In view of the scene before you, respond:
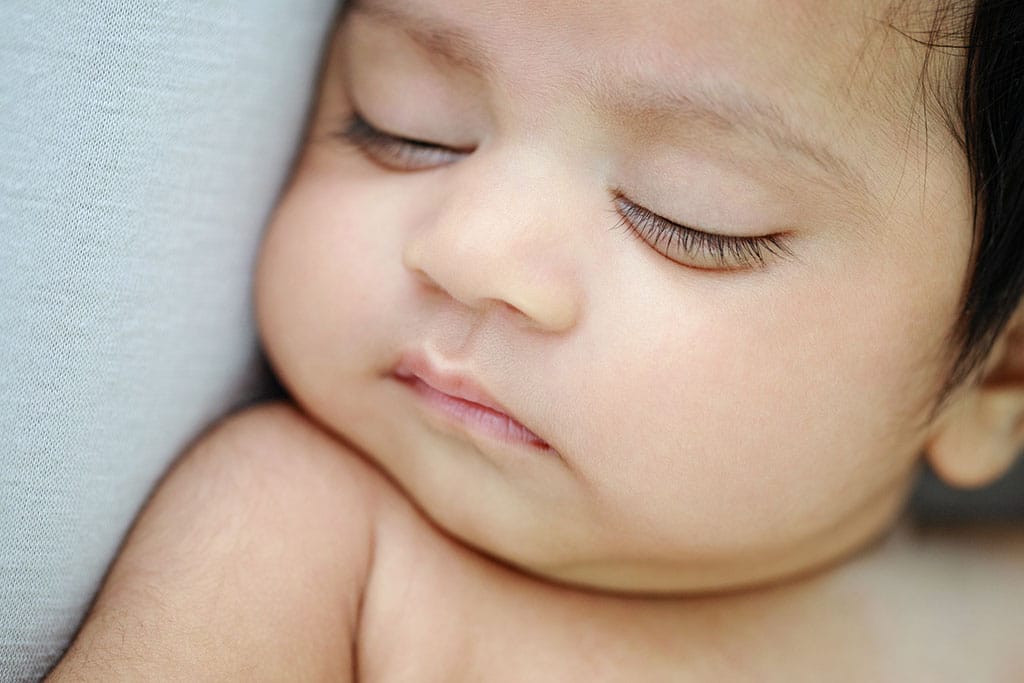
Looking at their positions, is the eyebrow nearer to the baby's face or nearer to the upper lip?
the baby's face

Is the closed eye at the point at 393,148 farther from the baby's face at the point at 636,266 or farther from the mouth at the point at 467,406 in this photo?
the mouth at the point at 467,406

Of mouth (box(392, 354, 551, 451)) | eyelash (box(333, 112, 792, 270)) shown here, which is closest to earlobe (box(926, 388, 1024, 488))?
eyelash (box(333, 112, 792, 270))

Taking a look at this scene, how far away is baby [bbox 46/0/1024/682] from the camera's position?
835mm

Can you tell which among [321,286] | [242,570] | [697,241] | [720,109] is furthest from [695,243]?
[242,570]

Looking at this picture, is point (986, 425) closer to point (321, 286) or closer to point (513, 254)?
point (513, 254)

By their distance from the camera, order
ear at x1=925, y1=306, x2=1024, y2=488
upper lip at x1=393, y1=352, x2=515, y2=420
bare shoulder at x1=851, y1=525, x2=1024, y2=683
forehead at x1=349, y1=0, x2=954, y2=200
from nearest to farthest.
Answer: forehead at x1=349, y1=0, x2=954, y2=200
upper lip at x1=393, y1=352, x2=515, y2=420
ear at x1=925, y1=306, x2=1024, y2=488
bare shoulder at x1=851, y1=525, x2=1024, y2=683

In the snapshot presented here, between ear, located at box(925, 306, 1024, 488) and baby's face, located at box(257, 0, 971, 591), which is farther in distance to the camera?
ear, located at box(925, 306, 1024, 488)

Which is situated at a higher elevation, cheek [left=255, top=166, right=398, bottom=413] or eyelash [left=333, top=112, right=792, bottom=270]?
eyelash [left=333, top=112, right=792, bottom=270]

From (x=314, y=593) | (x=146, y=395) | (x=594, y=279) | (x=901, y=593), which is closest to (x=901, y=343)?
(x=594, y=279)

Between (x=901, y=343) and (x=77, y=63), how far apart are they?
0.71 meters

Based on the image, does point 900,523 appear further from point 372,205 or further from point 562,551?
point 372,205

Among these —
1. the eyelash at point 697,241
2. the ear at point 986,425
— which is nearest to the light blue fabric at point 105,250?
the eyelash at point 697,241

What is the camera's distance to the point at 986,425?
1.10 m

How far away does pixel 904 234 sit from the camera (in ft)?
2.88
